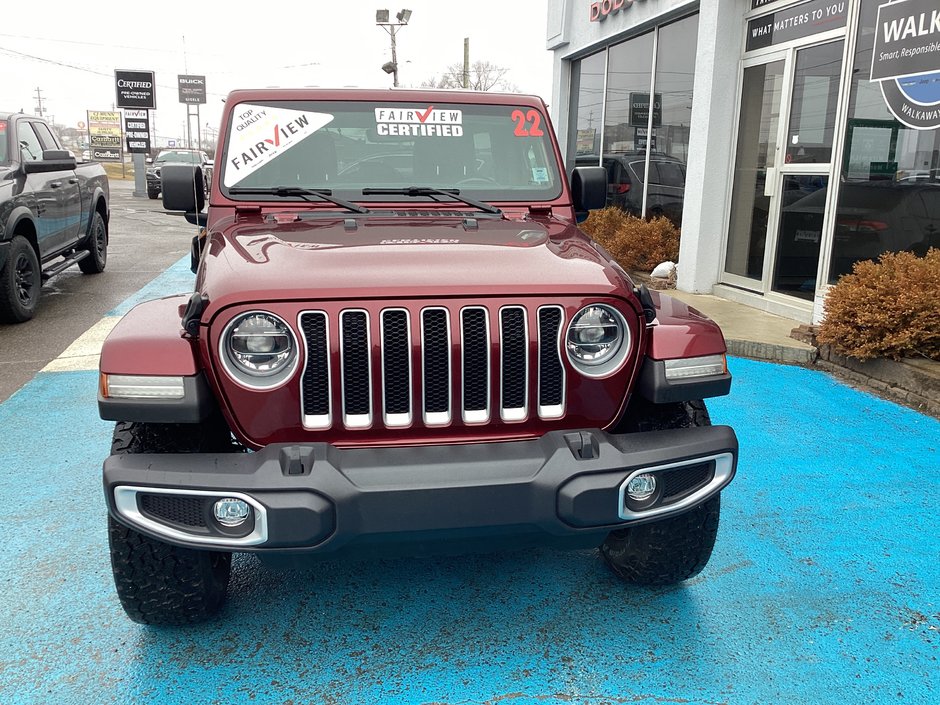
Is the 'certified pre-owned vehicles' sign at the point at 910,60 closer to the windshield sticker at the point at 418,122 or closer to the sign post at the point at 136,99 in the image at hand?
the windshield sticker at the point at 418,122

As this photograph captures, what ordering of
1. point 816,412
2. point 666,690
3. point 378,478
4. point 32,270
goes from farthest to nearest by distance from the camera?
point 32,270, point 816,412, point 666,690, point 378,478

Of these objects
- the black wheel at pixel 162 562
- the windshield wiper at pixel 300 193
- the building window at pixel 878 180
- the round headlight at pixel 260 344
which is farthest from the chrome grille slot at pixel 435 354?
the building window at pixel 878 180

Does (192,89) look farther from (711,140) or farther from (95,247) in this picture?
(711,140)

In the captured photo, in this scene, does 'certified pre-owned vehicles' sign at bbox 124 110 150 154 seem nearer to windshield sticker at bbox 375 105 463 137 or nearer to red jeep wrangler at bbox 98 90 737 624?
windshield sticker at bbox 375 105 463 137

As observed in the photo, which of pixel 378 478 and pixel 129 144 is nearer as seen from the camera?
pixel 378 478

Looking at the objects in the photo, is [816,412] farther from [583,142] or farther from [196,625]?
[583,142]

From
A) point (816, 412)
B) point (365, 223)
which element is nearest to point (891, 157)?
point (816, 412)

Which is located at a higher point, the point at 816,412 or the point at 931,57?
the point at 931,57

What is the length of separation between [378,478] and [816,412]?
12.3 ft

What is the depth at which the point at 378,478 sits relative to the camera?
2111 mm

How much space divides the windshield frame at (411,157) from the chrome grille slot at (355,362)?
1.21m

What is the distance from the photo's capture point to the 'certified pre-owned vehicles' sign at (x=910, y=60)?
563 centimetres

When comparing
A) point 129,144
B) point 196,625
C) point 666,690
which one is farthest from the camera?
point 129,144

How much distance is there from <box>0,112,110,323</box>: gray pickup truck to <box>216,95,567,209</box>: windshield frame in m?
4.12
